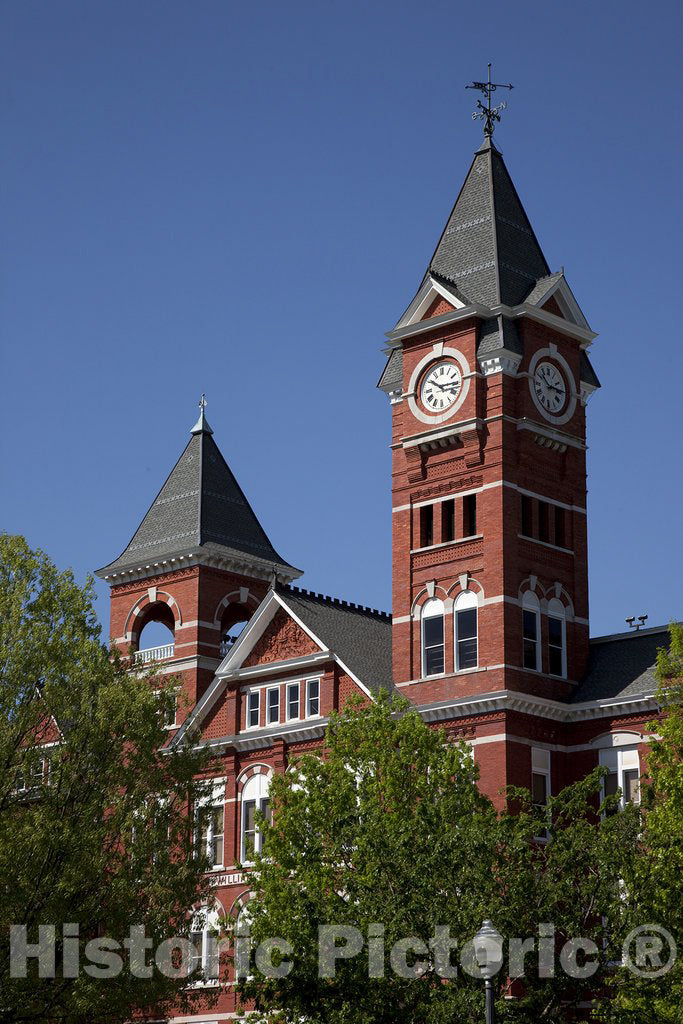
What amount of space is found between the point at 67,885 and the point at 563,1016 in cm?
1230

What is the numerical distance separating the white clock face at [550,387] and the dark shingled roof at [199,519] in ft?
49.5

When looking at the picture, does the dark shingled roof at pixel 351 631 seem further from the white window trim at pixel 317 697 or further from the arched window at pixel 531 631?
the arched window at pixel 531 631

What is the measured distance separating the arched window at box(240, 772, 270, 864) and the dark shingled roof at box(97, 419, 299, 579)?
1096 centimetres

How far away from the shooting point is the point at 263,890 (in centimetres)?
4591

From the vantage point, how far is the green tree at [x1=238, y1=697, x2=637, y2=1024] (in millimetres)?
39812

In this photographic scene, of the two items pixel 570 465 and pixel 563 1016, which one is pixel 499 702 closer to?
pixel 570 465

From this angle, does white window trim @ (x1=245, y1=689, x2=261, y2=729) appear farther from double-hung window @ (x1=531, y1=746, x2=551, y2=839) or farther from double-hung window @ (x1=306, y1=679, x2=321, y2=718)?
double-hung window @ (x1=531, y1=746, x2=551, y2=839)

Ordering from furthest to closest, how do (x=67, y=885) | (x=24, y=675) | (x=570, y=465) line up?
1. (x=570, y=465)
2. (x=24, y=675)
3. (x=67, y=885)

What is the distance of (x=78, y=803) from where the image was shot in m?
41.5

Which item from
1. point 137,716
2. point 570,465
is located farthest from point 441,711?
point 137,716

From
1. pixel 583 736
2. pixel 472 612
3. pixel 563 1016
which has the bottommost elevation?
pixel 563 1016

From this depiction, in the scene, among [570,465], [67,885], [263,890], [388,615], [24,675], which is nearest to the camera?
[67,885]

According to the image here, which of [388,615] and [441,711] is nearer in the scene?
[441,711]

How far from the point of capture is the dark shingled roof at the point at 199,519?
225ft
